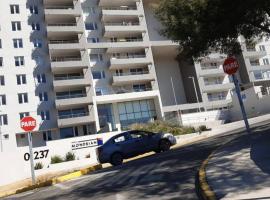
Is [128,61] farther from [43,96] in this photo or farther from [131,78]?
[43,96]

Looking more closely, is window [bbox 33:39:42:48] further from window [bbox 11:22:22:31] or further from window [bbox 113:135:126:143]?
window [bbox 113:135:126:143]

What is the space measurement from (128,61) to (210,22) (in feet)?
134

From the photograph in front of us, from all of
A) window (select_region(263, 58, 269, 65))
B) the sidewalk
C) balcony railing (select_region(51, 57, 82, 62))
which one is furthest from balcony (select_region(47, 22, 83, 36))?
the sidewalk

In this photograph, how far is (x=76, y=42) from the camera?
59656 mm

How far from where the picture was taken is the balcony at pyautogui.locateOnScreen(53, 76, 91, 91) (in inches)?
2154

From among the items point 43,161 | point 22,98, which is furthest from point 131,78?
point 43,161

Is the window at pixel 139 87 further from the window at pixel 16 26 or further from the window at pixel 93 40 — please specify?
the window at pixel 16 26

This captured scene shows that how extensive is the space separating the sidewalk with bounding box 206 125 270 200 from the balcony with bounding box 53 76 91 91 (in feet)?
153

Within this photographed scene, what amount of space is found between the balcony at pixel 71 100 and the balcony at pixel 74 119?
1575 millimetres

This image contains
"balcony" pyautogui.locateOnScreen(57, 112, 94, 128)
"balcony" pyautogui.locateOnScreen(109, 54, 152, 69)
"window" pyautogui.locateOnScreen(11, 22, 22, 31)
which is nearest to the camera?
"balcony" pyautogui.locateOnScreen(57, 112, 94, 128)

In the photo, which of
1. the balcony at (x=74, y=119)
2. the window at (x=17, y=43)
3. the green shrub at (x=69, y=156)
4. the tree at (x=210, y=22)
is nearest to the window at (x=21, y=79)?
the window at (x=17, y=43)

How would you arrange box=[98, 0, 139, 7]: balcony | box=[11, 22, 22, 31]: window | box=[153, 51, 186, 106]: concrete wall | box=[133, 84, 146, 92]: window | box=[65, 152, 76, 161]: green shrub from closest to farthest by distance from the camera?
box=[65, 152, 76, 161]: green shrub → box=[11, 22, 22, 31]: window → box=[133, 84, 146, 92]: window → box=[98, 0, 139, 7]: balcony → box=[153, 51, 186, 106]: concrete wall

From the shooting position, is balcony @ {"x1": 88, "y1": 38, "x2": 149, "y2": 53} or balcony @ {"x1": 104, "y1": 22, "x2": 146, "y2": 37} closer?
balcony @ {"x1": 88, "y1": 38, "x2": 149, "y2": 53}

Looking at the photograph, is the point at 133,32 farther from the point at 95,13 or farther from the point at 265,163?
the point at 265,163
